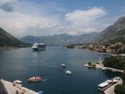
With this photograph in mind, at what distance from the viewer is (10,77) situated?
488 feet

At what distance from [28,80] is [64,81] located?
1837cm

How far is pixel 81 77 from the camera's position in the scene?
15075 cm

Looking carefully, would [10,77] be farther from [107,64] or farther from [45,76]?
[107,64]

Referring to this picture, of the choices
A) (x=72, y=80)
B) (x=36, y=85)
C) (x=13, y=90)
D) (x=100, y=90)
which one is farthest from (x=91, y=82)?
(x=13, y=90)

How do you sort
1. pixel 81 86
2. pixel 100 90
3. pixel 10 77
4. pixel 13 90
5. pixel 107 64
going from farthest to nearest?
1. pixel 107 64
2. pixel 10 77
3. pixel 81 86
4. pixel 100 90
5. pixel 13 90

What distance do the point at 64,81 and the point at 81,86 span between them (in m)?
15.1

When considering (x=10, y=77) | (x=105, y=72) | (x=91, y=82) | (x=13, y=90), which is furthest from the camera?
(x=105, y=72)

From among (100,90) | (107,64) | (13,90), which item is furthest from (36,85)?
(107,64)

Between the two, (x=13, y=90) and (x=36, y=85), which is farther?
(x=36, y=85)

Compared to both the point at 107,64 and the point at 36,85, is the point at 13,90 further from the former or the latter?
the point at 107,64

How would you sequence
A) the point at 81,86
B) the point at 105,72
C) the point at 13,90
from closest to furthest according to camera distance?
the point at 13,90, the point at 81,86, the point at 105,72

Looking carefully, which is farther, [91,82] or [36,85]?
[91,82]

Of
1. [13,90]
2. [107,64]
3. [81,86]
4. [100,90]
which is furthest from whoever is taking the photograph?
[107,64]

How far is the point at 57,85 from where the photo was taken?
126812 millimetres
